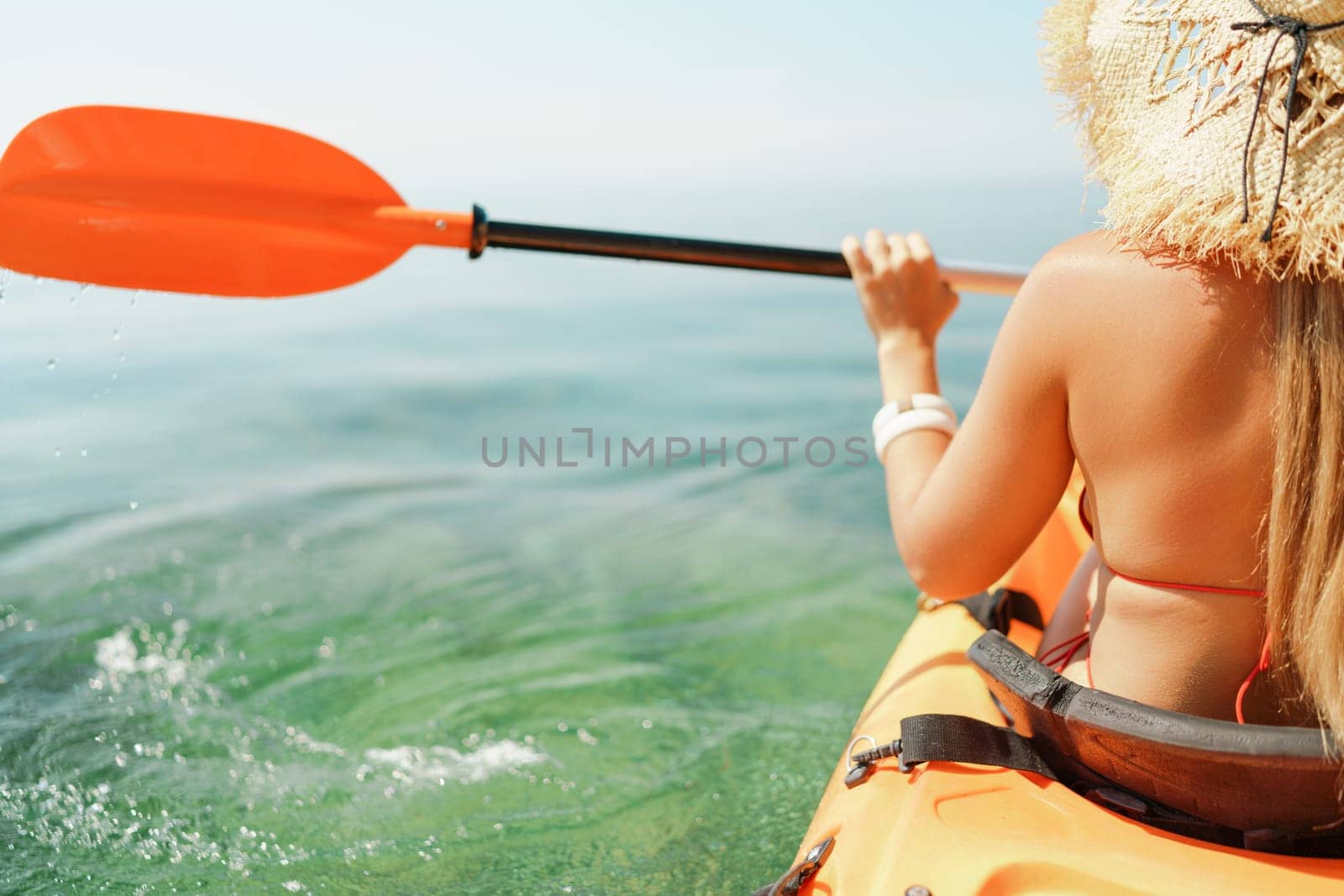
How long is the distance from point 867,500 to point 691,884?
241 centimetres

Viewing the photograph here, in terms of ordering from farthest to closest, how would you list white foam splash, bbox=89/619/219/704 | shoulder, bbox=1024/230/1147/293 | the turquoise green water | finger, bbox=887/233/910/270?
white foam splash, bbox=89/619/219/704
the turquoise green water
finger, bbox=887/233/910/270
shoulder, bbox=1024/230/1147/293

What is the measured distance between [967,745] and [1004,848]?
0.19 meters

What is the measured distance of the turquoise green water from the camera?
7.37 ft

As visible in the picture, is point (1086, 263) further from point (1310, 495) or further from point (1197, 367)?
point (1310, 495)

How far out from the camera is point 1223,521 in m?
1.16

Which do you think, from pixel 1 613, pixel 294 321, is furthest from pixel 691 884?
pixel 294 321

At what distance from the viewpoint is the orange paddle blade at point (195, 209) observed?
83.6 inches

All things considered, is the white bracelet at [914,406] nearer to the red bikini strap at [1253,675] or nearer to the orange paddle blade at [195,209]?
the red bikini strap at [1253,675]

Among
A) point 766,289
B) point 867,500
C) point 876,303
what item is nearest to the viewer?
point 876,303

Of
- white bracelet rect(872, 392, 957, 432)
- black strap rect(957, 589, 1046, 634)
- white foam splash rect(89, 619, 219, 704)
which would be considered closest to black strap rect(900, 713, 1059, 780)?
white bracelet rect(872, 392, 957, 432)

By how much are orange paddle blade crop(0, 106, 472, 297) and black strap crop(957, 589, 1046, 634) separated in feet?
3.86

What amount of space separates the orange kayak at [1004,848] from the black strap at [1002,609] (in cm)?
55

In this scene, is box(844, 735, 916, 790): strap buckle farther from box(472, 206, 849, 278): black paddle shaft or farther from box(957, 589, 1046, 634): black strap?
Result: box(472, 206, 849, 278): black paddle shaft

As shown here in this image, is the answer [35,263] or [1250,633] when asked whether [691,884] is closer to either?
[1250,633]
